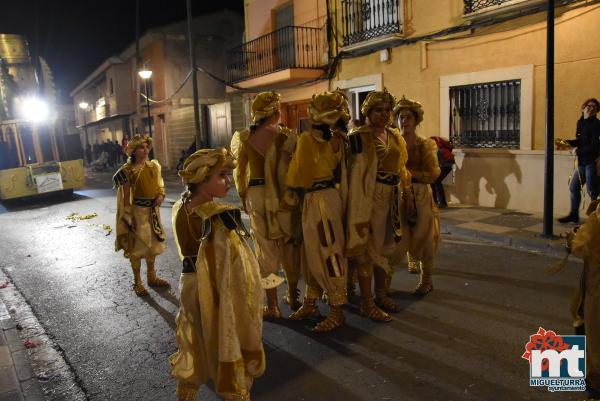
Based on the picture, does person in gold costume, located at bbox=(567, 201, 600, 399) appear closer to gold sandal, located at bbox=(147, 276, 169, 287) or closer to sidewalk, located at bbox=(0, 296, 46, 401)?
sidewalk, located at bbox=(0, 296, 46, 401)

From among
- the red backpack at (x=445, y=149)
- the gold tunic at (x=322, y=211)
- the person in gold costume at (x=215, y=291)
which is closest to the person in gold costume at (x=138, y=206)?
the gold tunic at (x=322, y=211)

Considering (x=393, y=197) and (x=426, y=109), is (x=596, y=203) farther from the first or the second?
(x=426, y=109)

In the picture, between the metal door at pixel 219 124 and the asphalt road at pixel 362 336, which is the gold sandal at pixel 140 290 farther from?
the metal door at pixel 219 124

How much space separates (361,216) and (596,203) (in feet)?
5.80

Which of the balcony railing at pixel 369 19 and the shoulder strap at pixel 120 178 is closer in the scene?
the shoulder strap at pixel 120 178

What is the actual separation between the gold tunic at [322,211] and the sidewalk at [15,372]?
7.48 feet

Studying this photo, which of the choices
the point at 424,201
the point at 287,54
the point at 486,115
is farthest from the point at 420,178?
the point at 287,54

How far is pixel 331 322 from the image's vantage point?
13.7 ft

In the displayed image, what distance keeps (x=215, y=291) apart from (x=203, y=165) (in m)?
0.70

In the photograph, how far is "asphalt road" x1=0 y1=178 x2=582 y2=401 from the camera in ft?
10.8

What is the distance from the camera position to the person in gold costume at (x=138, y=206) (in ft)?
17.8

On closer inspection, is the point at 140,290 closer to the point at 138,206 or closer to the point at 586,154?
the point at 138,206

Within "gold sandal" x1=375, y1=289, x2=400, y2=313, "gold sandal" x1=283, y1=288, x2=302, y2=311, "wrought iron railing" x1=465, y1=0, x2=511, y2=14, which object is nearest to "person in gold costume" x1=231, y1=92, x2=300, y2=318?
"gold sandal" x1=283, y1=288, x2=302, y2=311

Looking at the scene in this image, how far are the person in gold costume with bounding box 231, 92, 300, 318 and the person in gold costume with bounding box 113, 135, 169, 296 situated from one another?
1.59 metres
